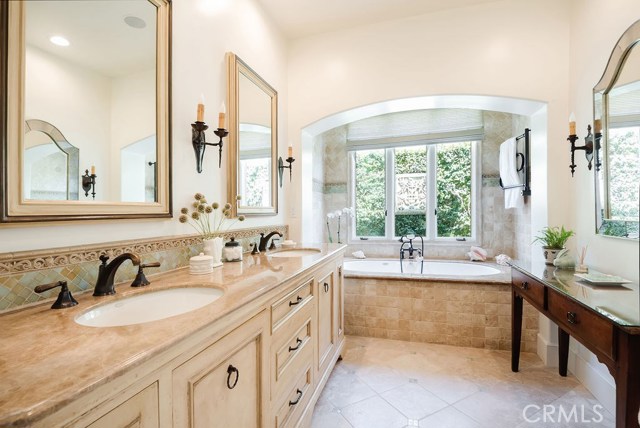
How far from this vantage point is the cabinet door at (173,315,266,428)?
72 cm

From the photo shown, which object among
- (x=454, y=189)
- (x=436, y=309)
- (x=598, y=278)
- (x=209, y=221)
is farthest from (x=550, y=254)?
(x=209, y=221)

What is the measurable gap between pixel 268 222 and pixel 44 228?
1.56 meters

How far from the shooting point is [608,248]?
1578 millimetres

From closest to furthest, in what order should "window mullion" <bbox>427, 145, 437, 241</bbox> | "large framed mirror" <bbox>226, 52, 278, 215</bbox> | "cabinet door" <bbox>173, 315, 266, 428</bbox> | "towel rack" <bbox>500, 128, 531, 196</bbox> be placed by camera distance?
"cabinet door" <bbox>173, 315, 266, 428</bbox>
"large framed mirror" <bbox>226, 52, 278, 215</bbox>
"towel rack" <bbox>500, 128, 531, 196</bbox>
"window mullion" <bbox>427, 145, 437, 241</bbox>

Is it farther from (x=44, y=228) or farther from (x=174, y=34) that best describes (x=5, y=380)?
(x=174, y=34)

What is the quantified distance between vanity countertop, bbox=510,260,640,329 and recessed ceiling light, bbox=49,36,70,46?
179 centimetres

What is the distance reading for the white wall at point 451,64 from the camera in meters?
2.21

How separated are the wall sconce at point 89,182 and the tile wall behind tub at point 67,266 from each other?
201 mm

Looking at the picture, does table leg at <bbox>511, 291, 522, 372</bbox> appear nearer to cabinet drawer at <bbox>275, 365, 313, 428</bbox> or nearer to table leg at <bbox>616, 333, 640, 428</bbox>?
table leg at <bbox>616, 333, 640, 428</bbox>

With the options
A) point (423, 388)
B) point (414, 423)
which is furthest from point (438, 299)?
point (414, 423)

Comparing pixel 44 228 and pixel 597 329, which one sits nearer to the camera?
pixel 44 228

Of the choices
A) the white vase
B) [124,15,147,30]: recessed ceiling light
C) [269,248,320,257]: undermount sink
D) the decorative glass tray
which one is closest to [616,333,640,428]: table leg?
the decorative glass tray

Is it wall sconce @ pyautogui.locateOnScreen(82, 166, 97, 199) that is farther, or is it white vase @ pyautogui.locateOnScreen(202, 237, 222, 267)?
white vase @ pyautogui.locateOnScreen(202, 237, 222, 267)

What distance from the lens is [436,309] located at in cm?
259
